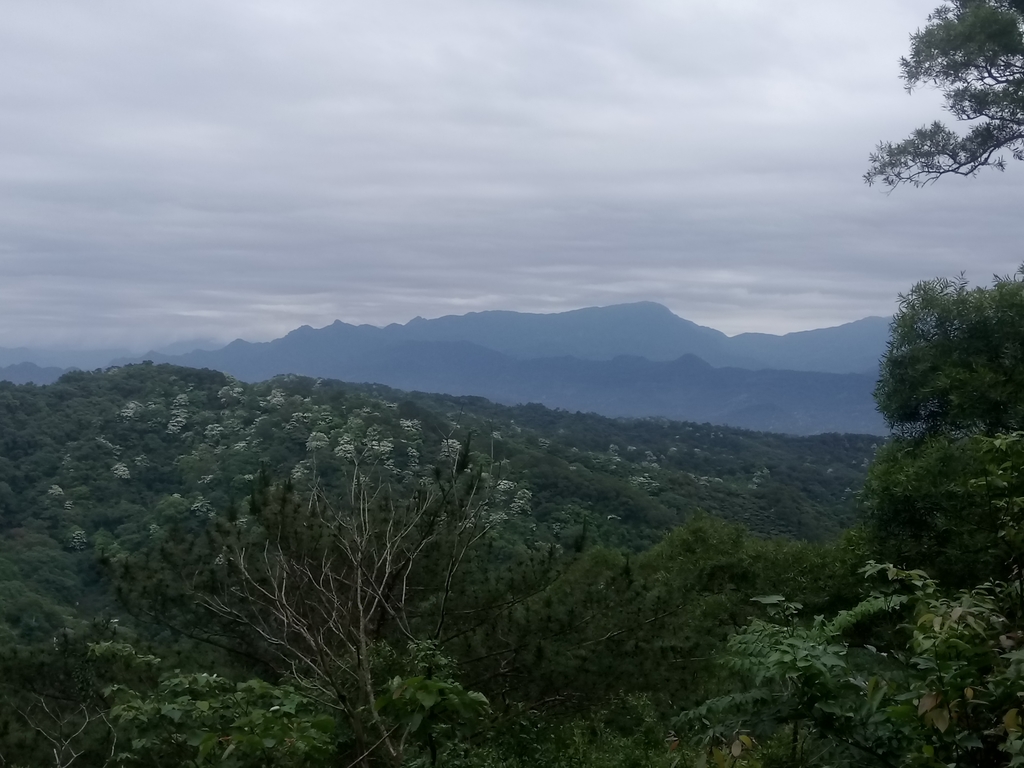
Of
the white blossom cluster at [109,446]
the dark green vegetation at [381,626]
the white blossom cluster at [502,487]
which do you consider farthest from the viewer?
the white blossom cluster at [109,446]

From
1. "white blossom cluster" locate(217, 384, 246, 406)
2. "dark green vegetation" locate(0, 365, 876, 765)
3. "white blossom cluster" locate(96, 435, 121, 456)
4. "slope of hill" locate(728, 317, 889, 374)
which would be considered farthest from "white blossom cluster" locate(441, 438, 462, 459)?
"slope of hill" locate(728, 317, 889, 374)

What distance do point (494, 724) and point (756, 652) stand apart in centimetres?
261

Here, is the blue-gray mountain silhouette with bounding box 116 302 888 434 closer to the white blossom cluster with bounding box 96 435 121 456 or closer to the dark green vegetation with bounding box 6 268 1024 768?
the white blossom cluster with bounding box 96 435 121 456

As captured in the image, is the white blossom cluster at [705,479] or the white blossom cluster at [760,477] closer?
the white blossom cluster at [705,479]

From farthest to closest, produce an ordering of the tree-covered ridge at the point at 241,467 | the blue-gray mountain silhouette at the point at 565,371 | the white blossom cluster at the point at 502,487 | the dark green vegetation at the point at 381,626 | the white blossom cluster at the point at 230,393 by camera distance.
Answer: the blue-gray mountain silhouette at the point at 565,371
the white blossom cluster at the point at 230,393
the tree-covered ridge at the point at 241,467
the white blossom cluster at the point at 502,487
the dark green vegetation at the point at 381,626

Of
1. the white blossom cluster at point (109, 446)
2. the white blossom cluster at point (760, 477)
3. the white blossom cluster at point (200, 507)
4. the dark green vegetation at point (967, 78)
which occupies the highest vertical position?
the dark green vegetation at point (967, 78)

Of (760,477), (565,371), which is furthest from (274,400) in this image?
(565,371)

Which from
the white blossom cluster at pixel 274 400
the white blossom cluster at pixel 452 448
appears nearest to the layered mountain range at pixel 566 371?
the white blossom cluster at pixel 274 400

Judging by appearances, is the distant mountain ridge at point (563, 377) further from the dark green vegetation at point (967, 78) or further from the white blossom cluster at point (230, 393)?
the dark green vegetation at point (967, 78)

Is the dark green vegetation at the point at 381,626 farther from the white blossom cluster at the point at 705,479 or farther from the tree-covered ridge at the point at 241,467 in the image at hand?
the white blossom cluster at the point at 705,479

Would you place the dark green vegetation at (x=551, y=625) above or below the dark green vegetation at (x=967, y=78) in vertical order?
below

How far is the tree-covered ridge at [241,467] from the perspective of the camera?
20.1 m

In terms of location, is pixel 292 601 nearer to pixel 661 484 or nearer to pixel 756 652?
pixel 756 652

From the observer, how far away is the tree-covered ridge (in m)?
20.1
